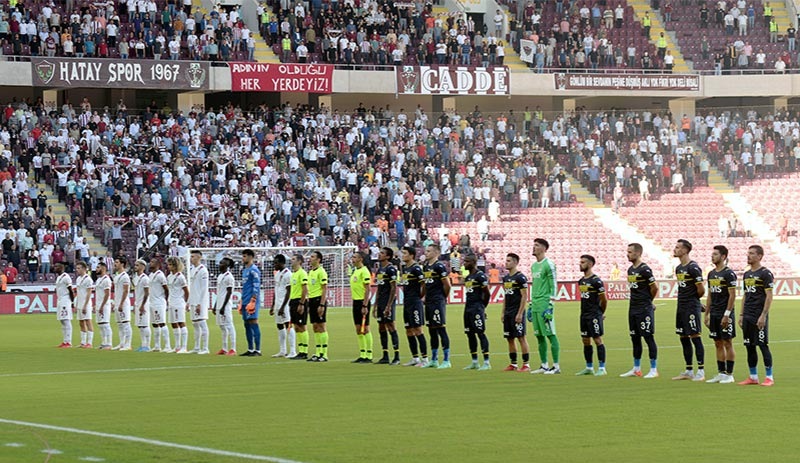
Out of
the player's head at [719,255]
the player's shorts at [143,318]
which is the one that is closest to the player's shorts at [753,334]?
the player's head at [719,255]

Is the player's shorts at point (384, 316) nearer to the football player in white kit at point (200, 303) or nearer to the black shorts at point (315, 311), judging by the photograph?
the black shorts at point (315, 311)

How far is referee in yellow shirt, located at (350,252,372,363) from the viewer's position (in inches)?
960

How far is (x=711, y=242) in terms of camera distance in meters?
57.3

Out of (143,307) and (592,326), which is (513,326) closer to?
(592,326)

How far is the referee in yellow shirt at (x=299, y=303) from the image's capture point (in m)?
25.1

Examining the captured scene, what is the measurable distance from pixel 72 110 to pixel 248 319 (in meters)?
28.1

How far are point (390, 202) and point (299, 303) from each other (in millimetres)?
29005

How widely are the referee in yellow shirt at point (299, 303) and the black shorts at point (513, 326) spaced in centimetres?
423

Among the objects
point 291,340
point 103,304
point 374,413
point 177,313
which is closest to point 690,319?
point 374,413

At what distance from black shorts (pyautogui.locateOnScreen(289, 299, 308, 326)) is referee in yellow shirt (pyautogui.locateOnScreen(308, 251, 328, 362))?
15 cm

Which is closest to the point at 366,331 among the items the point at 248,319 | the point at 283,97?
the point at 248,319

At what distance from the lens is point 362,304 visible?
80.6 feet

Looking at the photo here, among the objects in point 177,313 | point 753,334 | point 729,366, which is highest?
point 177,313

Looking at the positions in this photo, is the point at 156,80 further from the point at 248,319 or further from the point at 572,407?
the point at 572,407
